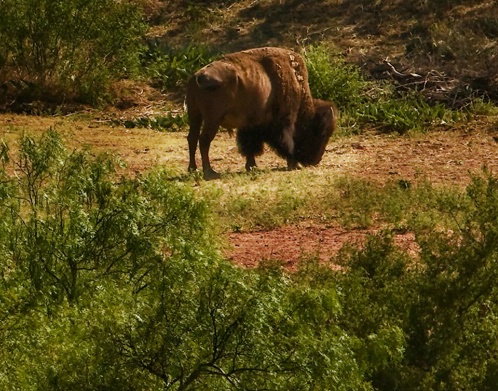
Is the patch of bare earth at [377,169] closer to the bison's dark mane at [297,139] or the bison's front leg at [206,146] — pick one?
the bison's dark mane at [297,139]

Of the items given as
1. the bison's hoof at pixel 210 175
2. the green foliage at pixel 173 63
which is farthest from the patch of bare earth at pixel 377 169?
the green foliage at pixel 173 63

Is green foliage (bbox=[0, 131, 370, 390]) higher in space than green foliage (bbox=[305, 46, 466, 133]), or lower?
higher

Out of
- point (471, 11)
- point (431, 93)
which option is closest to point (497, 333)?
point (431, 93)

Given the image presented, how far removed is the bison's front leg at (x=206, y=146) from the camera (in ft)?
52.6

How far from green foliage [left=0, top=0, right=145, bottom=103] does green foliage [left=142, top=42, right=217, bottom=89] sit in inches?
29.8

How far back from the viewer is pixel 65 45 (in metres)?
19.4

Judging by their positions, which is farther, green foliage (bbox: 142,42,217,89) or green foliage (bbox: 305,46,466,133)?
green foliage (bbox: 142,42,217,89)

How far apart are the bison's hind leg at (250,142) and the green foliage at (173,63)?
3593mm

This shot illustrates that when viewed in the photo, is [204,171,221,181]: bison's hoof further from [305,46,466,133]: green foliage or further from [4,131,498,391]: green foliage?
[4,131,498,391]: green foliage

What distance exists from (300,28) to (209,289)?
14.3 metres

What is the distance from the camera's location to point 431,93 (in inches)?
750

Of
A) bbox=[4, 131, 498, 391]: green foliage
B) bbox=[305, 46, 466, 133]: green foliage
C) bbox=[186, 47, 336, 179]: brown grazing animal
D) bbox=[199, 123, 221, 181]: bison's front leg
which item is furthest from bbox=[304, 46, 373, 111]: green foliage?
bbox=[4, 131, 498, 391]: green foliage

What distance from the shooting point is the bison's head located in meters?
17.1

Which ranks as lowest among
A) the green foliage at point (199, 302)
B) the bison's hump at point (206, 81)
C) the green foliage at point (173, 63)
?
the green foliage at point (173, 63)
